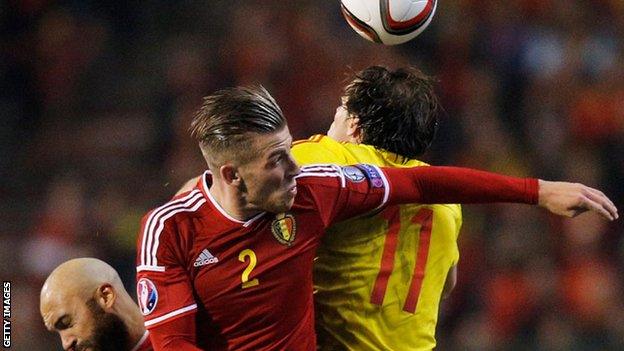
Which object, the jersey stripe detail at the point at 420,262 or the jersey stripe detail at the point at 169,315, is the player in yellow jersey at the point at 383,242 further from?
the jersey stripe detail at the point at 169,315

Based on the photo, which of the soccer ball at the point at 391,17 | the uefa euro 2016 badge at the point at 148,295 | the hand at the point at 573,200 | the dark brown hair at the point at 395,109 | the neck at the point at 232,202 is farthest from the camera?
the soccer ball at the point at 391,17

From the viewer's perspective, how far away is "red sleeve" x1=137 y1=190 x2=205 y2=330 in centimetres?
272

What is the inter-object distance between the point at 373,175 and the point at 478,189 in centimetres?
32

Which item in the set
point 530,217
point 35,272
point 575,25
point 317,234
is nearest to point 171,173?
point 35,272

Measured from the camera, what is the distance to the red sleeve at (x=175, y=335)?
2.72 metres

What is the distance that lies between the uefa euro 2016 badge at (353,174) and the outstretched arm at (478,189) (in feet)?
0.29

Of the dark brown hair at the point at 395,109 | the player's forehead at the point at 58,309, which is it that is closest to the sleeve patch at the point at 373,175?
the dark brown hair at the point at 395,109

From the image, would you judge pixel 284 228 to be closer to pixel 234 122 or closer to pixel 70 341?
pixel 234 122

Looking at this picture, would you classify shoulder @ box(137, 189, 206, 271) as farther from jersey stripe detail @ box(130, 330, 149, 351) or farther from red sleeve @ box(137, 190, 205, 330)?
jersey stripe detail @ box(130, 330, 149, 351)

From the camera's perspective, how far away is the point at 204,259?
279cm

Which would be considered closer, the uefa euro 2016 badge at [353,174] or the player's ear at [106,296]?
the uefa euro 2016 badge at [353,174]

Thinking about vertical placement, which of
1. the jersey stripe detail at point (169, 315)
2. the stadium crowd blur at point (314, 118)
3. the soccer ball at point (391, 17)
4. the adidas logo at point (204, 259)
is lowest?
the stadium crowd blur at point (314, 118)

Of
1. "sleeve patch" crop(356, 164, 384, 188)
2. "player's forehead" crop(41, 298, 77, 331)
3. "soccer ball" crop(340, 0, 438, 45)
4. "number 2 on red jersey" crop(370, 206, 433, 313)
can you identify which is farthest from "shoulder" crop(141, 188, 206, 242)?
"soccer ball" crop(340, 0, 438, 45)

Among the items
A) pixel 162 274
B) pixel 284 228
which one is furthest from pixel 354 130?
pixel 162 274
